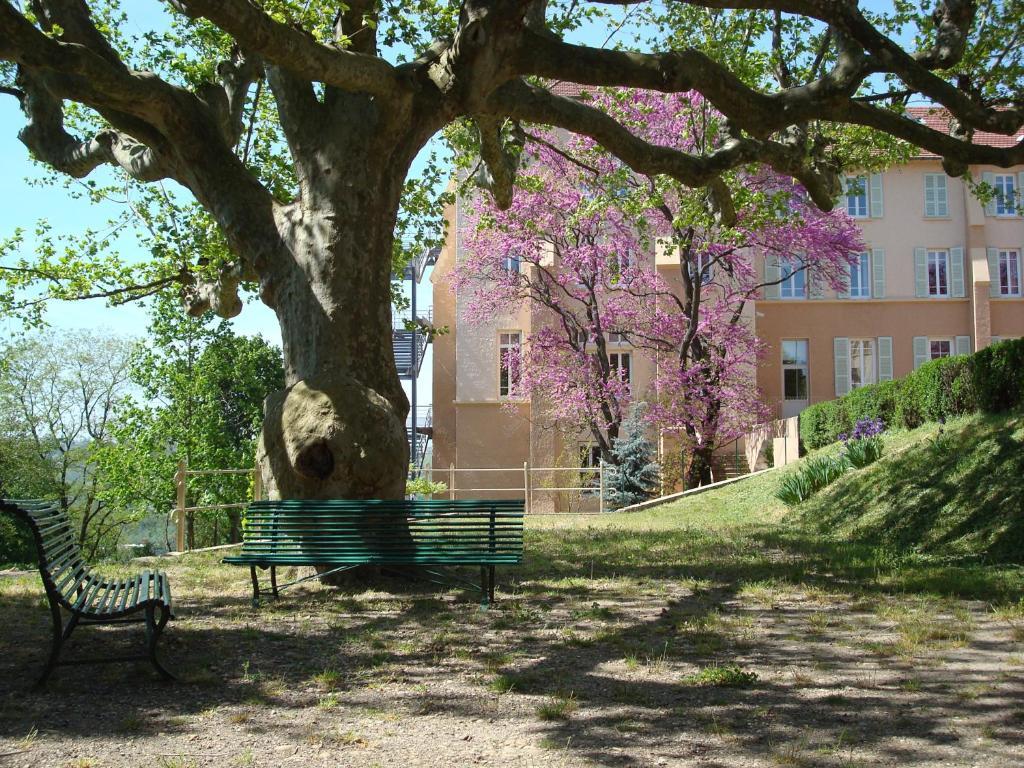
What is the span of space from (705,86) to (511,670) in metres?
6.55

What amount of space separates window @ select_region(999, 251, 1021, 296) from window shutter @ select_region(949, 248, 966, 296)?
4.64ft

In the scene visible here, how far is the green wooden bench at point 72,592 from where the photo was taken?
482cm

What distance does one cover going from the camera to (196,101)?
953cm

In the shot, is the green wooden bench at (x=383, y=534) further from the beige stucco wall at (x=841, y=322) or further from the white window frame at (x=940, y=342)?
the white window frame at (x=940, y=342)

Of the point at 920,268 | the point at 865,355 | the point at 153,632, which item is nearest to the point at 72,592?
the point at 153,632

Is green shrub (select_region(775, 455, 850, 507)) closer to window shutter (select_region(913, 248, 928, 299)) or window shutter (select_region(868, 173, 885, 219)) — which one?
window shutter (select_region(913, 248, 928, 299))

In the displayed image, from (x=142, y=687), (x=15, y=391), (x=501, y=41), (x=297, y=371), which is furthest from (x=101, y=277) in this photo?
(x=15, y=391)

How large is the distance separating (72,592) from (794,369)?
31669mm

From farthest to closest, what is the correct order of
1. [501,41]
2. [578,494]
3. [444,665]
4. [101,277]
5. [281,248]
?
[578,494] < [101,277] < [281,248] < [501,41] < [444,665]

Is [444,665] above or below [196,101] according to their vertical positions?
below

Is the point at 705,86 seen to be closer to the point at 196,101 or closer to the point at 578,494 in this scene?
the point at 196,101

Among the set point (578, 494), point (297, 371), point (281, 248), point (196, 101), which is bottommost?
point (578, 494)

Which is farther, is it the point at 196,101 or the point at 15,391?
the point at 15,391

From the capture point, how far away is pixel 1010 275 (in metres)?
34.3
